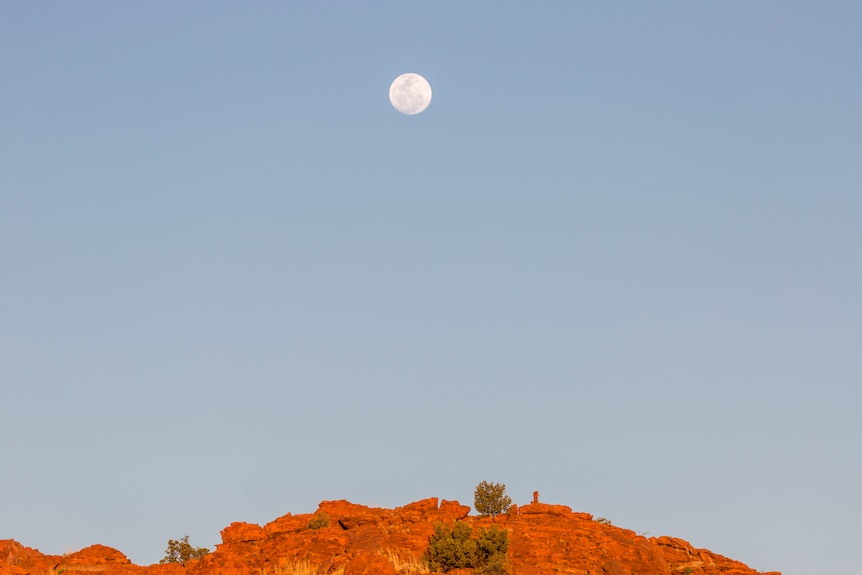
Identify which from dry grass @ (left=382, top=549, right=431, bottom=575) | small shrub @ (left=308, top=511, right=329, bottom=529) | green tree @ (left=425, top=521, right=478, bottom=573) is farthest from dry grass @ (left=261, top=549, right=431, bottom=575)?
small shrub @ (left=308, top=511, right=329, bottom=529)

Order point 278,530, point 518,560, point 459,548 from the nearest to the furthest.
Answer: point 459,548, point 518,560, point 278,530

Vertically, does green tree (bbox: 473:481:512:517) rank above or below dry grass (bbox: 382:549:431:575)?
above

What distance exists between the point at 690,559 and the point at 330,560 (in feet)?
49.7

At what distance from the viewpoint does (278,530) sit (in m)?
33.7

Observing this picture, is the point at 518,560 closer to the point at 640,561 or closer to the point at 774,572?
the point at 640,561

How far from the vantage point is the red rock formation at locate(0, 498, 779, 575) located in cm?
2805

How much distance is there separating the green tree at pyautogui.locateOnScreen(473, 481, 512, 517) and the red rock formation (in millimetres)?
1882

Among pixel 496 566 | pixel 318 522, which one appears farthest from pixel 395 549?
pixel 318 522

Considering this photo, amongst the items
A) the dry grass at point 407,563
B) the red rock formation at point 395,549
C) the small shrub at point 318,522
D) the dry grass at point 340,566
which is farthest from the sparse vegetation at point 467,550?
the small shrub at point 318,522

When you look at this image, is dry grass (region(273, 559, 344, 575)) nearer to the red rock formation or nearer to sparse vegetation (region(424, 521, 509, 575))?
the red rock formation

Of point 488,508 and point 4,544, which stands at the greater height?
point 488,508

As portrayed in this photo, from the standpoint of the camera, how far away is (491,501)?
39562mm

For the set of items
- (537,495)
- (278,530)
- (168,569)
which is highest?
(537,495)

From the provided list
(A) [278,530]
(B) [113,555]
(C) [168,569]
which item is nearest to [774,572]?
(A) [278,530]
